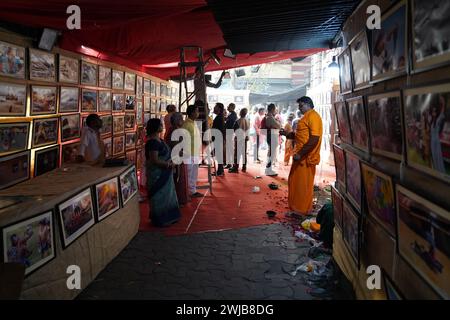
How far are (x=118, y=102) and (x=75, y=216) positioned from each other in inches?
187

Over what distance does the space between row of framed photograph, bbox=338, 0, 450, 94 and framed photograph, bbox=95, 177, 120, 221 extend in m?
2.68

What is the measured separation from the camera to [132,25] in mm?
4805

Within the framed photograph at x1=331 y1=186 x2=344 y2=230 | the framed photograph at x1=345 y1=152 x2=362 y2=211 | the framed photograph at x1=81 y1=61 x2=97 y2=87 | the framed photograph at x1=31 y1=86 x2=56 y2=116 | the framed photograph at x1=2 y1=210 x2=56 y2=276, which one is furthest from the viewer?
the framed photograph at x1=81 y1=61 x2=97 y2=87

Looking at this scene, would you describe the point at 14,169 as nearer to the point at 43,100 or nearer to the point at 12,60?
the point at 43,100

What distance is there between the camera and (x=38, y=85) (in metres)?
4.52

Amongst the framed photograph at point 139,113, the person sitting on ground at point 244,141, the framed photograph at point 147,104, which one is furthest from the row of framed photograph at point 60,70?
the person sitting on ground at point 244,141

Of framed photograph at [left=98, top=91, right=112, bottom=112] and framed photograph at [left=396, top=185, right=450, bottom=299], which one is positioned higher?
framed photograph at [left=98, top=91, right=112, bottom=112]

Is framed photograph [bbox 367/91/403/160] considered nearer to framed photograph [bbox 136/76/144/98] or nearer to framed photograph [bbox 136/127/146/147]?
framed photograph [bbox 136/127/146/147]

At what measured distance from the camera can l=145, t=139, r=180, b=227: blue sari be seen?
5.01 m

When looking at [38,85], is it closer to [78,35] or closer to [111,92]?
[78,35]

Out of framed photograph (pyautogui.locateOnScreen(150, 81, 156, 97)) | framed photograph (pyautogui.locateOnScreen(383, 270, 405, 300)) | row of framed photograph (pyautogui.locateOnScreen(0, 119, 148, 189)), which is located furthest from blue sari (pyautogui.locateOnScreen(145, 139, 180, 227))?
framed photograph (pyautogui.locateOnScreen(150, 81, 156, 97))

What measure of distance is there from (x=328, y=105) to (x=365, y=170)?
1033 cm

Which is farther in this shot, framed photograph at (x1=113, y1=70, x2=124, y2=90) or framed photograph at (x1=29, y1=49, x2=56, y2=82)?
framed photograph at (x1=113, y1=70, x2=124, y2=90)
